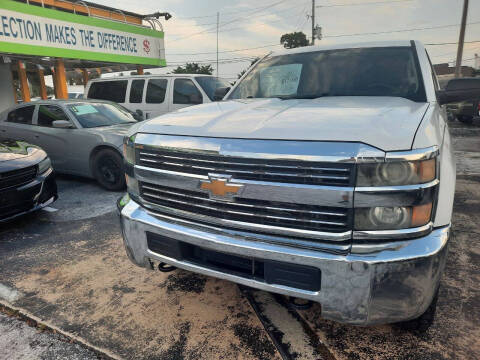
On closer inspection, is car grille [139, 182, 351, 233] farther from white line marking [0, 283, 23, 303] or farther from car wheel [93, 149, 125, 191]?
car wheel [93, 149, 125, 191]

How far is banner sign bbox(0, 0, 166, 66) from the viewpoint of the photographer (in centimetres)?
928

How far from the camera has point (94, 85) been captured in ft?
31.0

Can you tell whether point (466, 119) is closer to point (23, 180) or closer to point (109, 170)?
point (109, 170)

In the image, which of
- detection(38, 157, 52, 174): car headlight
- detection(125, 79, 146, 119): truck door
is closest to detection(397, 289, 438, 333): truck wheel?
detection(38, 157, 52, 174): car headlight

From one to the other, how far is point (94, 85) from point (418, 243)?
9.81 metres

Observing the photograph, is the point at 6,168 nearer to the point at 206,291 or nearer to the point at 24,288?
the point at 24,288

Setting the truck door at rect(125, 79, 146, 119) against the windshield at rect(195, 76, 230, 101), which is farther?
the truck door at rect(125, 79, 146, 119)

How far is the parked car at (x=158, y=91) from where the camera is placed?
7926mm

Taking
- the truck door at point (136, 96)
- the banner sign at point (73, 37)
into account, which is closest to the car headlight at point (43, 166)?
Answer: the truck door at point (136, 96)

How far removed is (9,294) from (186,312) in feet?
4.81

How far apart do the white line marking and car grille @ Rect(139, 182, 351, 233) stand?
1.54 m

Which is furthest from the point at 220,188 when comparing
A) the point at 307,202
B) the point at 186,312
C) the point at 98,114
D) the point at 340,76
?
the point at 98,114

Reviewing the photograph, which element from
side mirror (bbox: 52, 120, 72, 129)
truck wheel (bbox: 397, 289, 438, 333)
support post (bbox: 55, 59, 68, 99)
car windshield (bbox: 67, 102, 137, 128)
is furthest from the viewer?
support post (bbox: 55, 59, 68, 99)

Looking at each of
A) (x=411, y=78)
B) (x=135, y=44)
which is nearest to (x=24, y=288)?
(x=411, y=78)
